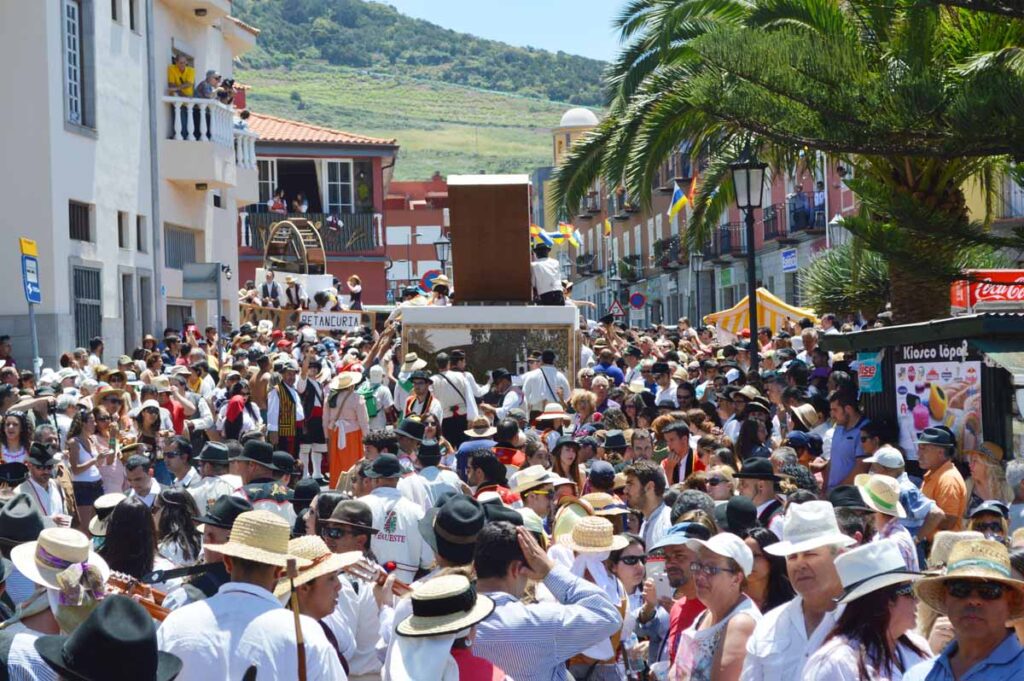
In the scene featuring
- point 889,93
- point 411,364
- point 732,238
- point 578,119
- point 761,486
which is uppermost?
point 578,119

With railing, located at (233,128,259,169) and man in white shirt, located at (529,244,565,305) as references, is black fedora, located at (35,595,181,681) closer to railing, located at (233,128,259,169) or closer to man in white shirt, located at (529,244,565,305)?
man in white shirt, located at (529,244,565,305)

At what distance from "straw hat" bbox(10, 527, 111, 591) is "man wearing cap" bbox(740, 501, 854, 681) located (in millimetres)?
2371

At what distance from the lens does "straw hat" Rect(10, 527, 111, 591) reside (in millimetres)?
5617

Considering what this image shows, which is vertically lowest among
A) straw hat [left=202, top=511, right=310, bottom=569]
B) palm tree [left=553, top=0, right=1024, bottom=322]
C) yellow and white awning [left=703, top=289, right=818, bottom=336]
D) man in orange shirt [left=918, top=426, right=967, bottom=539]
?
man in orange shirt [left=918, top=426, right=967, bottom=539]

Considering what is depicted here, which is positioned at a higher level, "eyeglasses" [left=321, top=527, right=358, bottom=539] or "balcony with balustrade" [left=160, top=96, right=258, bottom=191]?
"balcony with balustrade" [left=160, top=96, right=258, bottom=191]

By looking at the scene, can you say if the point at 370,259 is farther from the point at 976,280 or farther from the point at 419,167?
the point at 419,167

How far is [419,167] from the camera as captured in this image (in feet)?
622

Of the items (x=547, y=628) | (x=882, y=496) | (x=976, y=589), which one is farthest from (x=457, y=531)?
(x=882, y=496)

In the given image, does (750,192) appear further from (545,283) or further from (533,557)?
(533,557)

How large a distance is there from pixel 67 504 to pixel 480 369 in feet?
30.3

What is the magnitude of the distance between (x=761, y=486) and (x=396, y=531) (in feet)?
7.21

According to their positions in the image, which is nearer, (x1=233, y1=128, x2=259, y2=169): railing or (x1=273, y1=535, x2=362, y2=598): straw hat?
(x1=273, y1=535, x2=362, y2=598): straw hat

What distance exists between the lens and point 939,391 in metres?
13.2

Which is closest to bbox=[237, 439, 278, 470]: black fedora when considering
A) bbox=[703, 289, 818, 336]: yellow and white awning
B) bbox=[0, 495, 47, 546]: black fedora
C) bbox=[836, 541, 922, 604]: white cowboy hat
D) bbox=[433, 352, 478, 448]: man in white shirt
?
bbox=[0, 495, 47, 546]: black fedora
